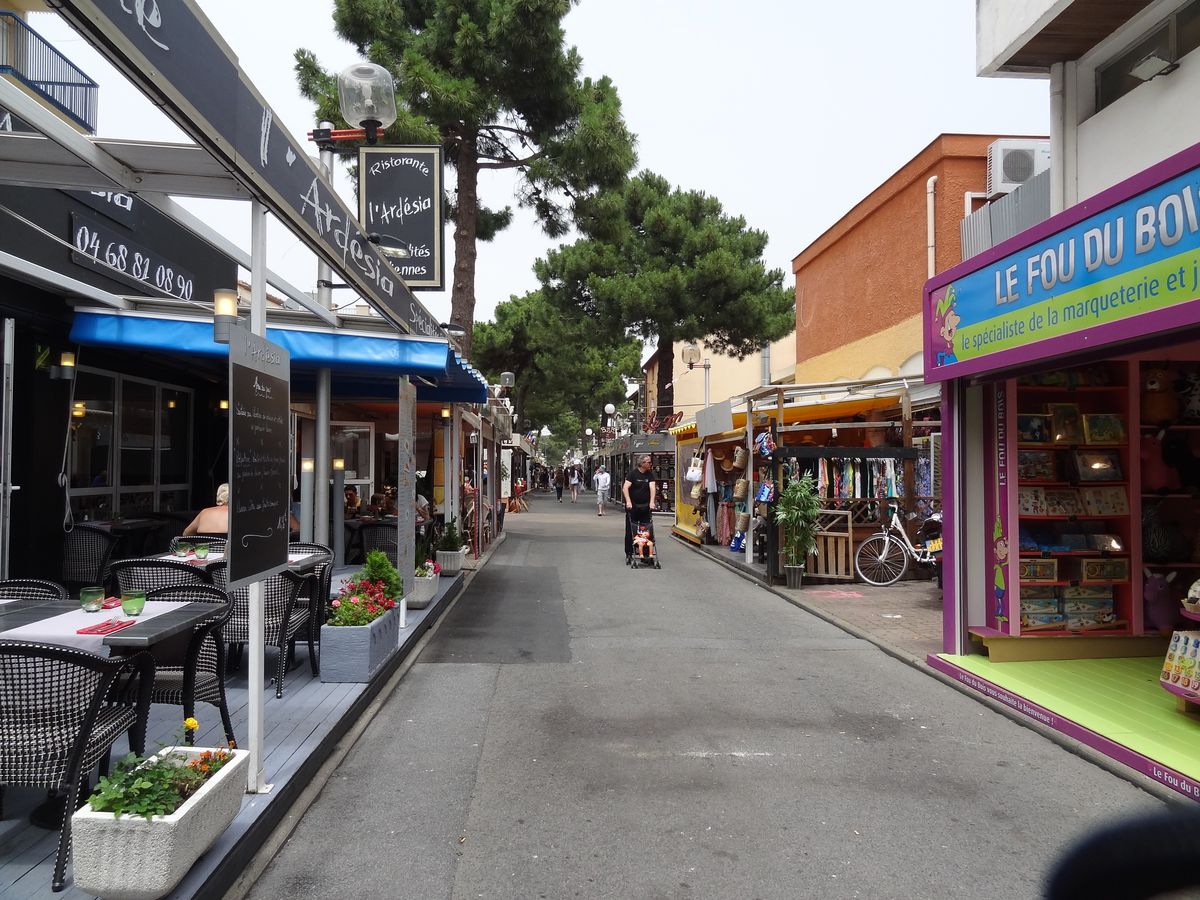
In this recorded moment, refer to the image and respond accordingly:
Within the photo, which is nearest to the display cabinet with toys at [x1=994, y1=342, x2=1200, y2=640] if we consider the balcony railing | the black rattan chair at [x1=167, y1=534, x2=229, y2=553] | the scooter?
the scooter

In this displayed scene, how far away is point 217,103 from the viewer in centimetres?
310

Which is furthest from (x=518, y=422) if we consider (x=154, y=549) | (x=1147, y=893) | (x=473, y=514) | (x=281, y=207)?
(x=1147, y=893)

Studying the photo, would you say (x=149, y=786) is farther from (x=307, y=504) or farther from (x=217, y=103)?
(x=307, y=504)

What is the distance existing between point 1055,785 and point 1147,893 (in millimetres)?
3664

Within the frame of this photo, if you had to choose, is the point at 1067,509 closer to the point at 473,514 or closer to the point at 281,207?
the point at 281,207

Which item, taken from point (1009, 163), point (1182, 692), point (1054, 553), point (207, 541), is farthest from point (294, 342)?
point (1009, 163)

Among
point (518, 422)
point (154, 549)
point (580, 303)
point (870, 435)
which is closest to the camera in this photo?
point (154, 549)

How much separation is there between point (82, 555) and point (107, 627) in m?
5.56

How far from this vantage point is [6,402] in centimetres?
703

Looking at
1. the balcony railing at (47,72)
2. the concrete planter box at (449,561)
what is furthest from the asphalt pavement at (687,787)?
the balcony railing at (47,72)

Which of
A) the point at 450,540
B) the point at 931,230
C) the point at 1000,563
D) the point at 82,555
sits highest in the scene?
the point at 931,230

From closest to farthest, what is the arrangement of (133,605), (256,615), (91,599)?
(256,615) → (133,605) → (91,599)

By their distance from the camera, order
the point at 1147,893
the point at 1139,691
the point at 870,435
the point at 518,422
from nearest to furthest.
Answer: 1. the point at 1147,893
2. the point at 1139,691
3. the point at 870,435
4. the point at 518,422

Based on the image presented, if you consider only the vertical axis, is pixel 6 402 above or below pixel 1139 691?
above
